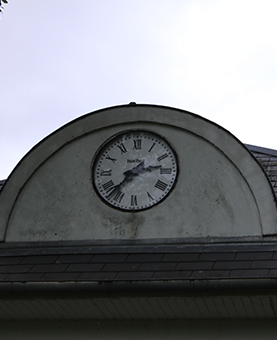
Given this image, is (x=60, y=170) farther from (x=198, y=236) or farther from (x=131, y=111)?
(x=198, y=236)

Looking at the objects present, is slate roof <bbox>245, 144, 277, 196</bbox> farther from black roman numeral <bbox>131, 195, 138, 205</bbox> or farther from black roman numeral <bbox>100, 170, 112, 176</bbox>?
black roman numeral <bbox>100, 170, 112, 176</bbox>

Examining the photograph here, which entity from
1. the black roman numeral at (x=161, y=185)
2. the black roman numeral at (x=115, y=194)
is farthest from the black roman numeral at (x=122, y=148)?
the black roman numeral at (x=161, y=185)

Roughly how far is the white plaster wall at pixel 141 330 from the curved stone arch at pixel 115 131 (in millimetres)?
1186

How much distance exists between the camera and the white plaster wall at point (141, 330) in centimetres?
771

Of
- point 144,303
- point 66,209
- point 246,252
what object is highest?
point 66,209

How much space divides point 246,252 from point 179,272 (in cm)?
86

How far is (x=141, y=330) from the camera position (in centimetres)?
795

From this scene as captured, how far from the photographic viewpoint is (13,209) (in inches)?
365

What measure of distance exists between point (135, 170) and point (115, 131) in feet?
2.11

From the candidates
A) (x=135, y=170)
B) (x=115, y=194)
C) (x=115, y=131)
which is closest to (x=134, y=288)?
(x=115, y=194)

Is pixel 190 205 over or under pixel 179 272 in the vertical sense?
over

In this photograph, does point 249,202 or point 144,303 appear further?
point 249,202

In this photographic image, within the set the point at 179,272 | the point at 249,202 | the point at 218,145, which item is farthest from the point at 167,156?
the point at 179,272

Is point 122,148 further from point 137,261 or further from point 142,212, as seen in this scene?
point 137,261
